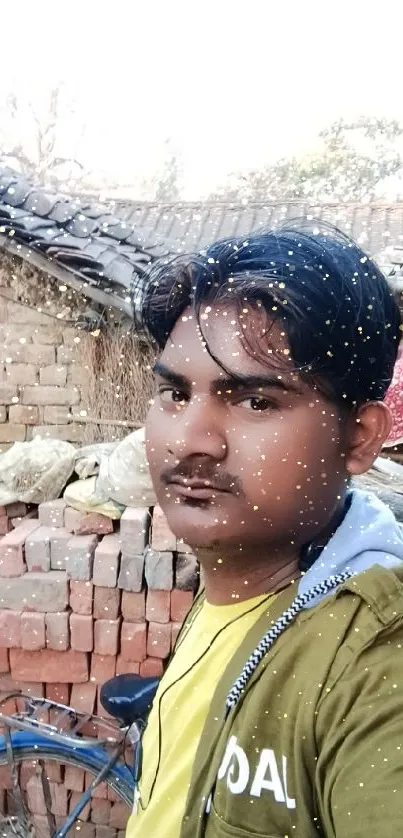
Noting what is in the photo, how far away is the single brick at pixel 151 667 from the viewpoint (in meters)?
1.09

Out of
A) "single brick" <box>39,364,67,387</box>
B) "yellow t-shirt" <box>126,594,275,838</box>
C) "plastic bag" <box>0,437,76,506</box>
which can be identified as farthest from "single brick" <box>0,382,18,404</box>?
"yellow t-shirt" <box>126,594,275,838</box>

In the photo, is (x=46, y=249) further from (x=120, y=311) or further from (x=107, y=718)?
(x=107, y=718)

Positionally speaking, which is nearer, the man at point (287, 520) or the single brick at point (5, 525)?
the man at point (287, 520)

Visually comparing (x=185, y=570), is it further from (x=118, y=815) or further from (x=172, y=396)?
(x=172, y=396)

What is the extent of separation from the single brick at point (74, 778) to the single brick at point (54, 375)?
1259 mm

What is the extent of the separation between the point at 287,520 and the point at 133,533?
2.35 feet

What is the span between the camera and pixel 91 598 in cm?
107

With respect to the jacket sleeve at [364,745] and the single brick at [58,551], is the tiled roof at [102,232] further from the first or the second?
the jacket sleeve at [364,745]

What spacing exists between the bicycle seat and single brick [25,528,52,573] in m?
0.25

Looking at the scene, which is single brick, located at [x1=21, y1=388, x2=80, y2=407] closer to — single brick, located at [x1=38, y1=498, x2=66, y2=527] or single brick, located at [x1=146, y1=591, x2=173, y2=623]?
single brick, located at [x1=38, y1=498, x2=66, y2=527]

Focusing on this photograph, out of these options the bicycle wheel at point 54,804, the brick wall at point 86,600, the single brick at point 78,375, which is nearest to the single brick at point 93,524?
the brick wall at point 86,600

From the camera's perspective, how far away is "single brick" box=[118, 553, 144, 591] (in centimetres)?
104

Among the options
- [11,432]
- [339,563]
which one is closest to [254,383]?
[339,563]

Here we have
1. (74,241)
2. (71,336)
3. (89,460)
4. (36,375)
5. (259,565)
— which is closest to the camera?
(259,565)
